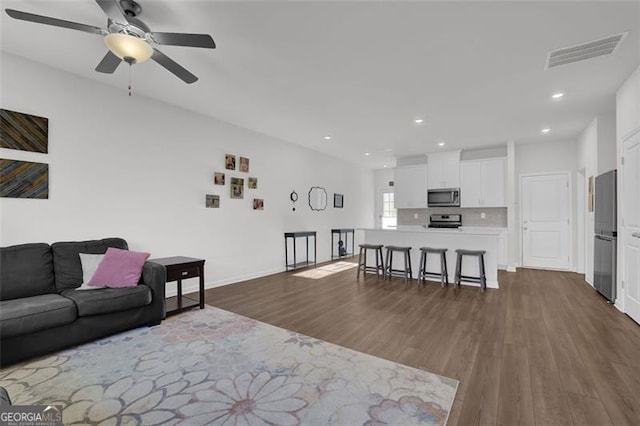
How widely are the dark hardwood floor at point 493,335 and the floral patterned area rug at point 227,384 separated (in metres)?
0.25

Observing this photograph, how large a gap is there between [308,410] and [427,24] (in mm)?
2991

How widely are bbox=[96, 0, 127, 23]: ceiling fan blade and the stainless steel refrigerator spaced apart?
546cm

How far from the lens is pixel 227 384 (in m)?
2.10

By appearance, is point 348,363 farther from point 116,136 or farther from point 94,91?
point 94,91

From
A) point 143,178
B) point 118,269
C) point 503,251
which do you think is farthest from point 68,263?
point 503,251

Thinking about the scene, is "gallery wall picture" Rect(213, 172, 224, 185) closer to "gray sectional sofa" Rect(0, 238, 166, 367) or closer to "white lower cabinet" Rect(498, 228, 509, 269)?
"gray sectional sofa" Rect(0, 238, 166, 367)

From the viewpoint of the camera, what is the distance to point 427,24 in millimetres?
2422

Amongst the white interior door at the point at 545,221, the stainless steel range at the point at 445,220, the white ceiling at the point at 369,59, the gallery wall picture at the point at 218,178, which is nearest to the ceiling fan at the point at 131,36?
the white ceiling at the point at 369,59

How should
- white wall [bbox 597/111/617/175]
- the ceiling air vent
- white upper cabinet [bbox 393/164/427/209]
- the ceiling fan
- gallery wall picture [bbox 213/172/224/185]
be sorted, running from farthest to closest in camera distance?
white upper cabinet [bbox 393/164/427/209] < gallery wall picture [bbox 213/172/224/185] < white wall [bbox 597/111/617/175] < the ceiling air vent < the ceiling fan

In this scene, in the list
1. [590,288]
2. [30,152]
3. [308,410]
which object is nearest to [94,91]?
[30,152]

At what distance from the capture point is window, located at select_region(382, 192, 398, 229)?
9.87 metres

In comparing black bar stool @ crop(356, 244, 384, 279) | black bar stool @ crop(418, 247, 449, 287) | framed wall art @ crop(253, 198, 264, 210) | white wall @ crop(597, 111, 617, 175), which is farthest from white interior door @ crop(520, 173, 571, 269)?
framed wall art @ crop(253, 198, 264, 210)

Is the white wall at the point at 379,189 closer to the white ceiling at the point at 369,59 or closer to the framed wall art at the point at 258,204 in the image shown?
the white ceiling at the point at 369,59
